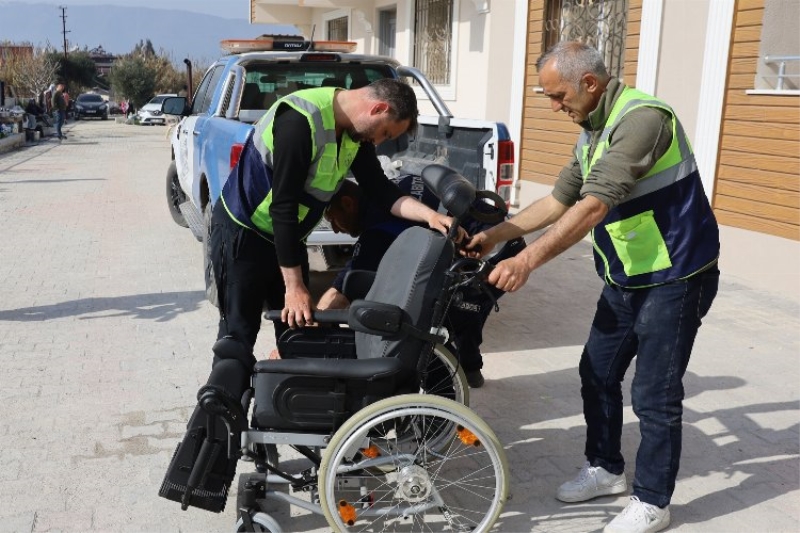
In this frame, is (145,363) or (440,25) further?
(440,25)

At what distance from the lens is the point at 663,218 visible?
121 inches

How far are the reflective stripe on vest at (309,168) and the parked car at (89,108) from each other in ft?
144

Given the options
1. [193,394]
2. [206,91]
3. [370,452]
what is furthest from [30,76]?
[370,452]

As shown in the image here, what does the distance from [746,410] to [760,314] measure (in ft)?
7.41

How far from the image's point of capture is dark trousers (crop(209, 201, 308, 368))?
3525 mm

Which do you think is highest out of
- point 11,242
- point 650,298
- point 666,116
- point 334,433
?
point 666,116

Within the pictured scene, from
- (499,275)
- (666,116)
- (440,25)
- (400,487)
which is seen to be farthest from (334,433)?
(440,25)

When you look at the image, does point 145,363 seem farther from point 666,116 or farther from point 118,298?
point 666,116

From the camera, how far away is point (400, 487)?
3031 mm

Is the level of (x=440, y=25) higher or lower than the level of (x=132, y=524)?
higher

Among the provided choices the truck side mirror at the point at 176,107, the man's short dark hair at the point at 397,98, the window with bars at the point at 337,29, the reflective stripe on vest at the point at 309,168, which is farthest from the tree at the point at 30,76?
the man's short dark hair at the point at 397,98

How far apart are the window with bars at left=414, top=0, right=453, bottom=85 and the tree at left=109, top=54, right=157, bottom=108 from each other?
4193 cm

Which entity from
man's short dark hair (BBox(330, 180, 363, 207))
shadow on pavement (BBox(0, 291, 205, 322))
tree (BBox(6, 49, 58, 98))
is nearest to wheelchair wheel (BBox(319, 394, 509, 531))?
man's short dark hair (BBox(330, 180, 363, 207))

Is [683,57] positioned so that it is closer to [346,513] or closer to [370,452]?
[370,452]
